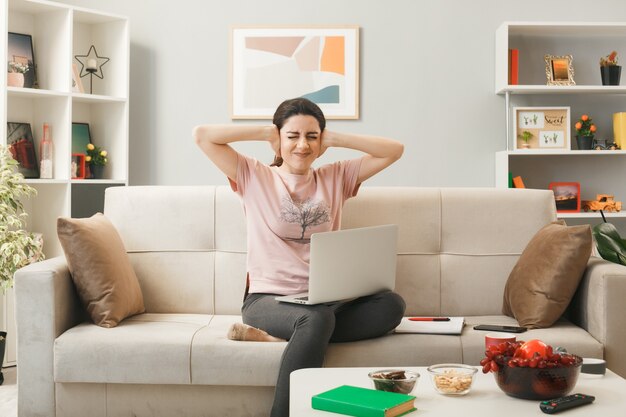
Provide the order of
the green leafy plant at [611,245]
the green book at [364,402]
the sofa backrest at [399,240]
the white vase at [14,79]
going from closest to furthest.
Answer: the green book at [364,402] → the sofa backrest at [399,240] → the green leafy plant at [611,245] → the white vase at [14,79]

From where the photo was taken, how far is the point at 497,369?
1.80m

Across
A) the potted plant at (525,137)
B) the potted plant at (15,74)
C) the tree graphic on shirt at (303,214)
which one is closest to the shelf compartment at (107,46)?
the potted plant at (15,74)

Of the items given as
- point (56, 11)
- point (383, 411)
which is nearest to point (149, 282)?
point (383, 411)

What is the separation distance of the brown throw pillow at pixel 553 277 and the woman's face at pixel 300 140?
87 cm

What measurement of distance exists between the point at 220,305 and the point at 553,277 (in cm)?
123

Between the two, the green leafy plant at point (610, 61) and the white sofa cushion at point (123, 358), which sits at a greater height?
the green leafy plant at point (610, 61)

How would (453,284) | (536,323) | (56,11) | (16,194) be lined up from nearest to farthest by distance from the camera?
(536,323)
(453,284)
(16,194)
(56,11)

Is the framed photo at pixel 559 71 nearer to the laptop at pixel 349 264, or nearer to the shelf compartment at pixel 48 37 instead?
the laptop at pixel 349 264

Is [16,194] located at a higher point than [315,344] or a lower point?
higher

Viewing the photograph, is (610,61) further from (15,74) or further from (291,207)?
(15,74)

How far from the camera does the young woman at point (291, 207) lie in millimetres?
2578

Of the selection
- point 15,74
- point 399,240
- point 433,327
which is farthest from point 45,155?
point 433,327

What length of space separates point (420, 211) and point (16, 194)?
177 cm

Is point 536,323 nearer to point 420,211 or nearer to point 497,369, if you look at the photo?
point 420,211
